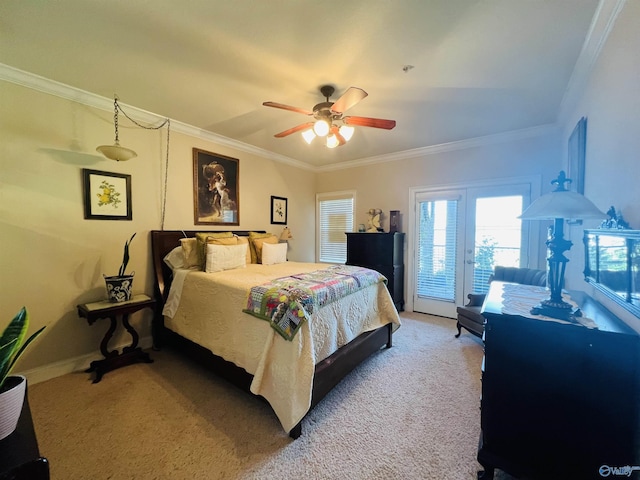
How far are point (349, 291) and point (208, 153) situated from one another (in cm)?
271

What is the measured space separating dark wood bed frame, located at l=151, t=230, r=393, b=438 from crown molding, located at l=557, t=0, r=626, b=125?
275 cm

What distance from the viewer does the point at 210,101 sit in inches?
104

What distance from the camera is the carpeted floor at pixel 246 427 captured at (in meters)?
1.51

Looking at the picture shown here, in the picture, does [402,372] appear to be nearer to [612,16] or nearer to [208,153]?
[612,16]

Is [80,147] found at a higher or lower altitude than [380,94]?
lower

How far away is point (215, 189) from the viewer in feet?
12.0

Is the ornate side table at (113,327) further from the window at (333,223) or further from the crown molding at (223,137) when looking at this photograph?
the window at (333,223)

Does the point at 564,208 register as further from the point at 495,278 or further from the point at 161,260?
the point at 161,260

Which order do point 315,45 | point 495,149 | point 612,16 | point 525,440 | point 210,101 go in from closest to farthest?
point 525,440, point 612,16, point 315,45, point 210,101, point 495,149

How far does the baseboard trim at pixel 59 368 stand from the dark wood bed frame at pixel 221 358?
58 cm

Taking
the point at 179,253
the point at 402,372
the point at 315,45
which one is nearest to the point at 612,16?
the point at 315,45

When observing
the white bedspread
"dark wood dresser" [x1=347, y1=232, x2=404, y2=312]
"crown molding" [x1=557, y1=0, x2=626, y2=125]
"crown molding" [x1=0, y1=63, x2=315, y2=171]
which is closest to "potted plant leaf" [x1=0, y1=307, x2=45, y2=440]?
the white bedspread

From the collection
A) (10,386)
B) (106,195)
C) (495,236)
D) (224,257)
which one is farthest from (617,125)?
(106,195)

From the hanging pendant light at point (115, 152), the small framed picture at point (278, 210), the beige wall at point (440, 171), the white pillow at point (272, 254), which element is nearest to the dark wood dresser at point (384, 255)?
the beige wall at point (440, 171)
